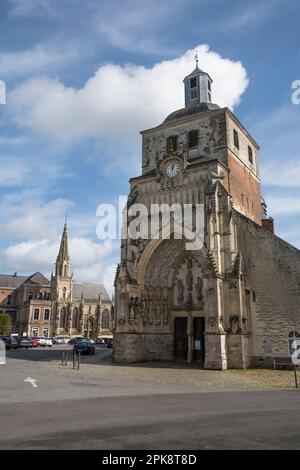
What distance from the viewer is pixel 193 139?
27391 millimetres

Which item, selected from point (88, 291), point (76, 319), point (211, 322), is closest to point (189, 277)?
point (211, 322)

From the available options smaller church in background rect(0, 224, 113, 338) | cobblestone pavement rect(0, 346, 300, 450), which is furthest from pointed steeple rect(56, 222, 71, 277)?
cobblestone pavement rect(0, 346, 300, 450)

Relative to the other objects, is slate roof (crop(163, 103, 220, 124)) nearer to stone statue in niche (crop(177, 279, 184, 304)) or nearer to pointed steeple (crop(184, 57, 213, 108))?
pointed steeple (crop(184, 57, 213, 108))

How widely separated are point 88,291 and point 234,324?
64246 mm

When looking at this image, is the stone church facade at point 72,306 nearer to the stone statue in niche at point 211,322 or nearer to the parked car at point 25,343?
the parked car at point 25,343

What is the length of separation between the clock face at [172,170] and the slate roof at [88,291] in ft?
190

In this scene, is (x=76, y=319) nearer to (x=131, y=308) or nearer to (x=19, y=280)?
(x=19, y=280)

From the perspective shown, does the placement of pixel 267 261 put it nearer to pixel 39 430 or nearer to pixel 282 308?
pixel 282 308

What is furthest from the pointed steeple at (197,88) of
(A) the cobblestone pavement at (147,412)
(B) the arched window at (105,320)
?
(B) the arched window at (105,320)

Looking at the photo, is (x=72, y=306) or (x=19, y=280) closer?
(x=72, y=306)

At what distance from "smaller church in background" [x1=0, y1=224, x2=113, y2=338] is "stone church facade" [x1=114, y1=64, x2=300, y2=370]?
50.5 m

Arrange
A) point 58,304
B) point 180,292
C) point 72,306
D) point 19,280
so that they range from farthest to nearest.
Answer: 1. point 19,280
2. point 72,306
3. point 58,304
4. point 180,292
